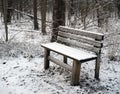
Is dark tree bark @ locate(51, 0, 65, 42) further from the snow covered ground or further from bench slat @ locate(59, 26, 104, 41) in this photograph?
bench slat @ locate(59, 26, 104, 41)

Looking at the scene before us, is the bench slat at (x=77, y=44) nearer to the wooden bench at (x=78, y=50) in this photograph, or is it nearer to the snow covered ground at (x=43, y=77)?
the wooden bench at (x=78, y=50)

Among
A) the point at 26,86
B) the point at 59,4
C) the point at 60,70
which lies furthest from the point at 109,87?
the point at 59,4

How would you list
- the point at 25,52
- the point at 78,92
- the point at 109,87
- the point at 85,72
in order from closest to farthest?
the point at 78,92, the point at 109,87, the point at 85,72, the point at 25,52

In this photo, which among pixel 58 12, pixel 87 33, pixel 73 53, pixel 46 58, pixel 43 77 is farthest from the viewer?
pixel 58 12

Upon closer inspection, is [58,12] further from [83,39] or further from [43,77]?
[43,77]

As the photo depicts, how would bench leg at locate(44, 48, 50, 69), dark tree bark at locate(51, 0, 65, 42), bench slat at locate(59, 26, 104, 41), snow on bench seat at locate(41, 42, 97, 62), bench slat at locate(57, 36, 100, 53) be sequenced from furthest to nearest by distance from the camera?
dark tree bark at locate(51, 0, 65, 42)
bench leg at locate(44, 48, 50, 69)
bench slat at locate(57, 36, 100, 53)
bench slat at locate(59, 26, 104, 41)
snow on bench seat at locate(41, 42, 97, 62)

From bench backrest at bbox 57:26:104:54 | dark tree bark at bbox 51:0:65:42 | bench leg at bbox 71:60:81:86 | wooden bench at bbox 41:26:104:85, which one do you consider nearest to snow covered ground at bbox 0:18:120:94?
bench leg at bbox 71:60:81:86

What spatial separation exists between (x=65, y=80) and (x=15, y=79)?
Answer: 1244 millimetres

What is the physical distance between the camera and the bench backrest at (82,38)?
426 cm

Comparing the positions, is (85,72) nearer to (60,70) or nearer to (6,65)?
(60,70)

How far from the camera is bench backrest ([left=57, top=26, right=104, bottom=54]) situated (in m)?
4.26

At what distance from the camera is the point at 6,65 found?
5453 mm

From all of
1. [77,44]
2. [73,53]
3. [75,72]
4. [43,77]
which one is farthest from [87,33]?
[43,77]

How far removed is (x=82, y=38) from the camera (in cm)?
460
